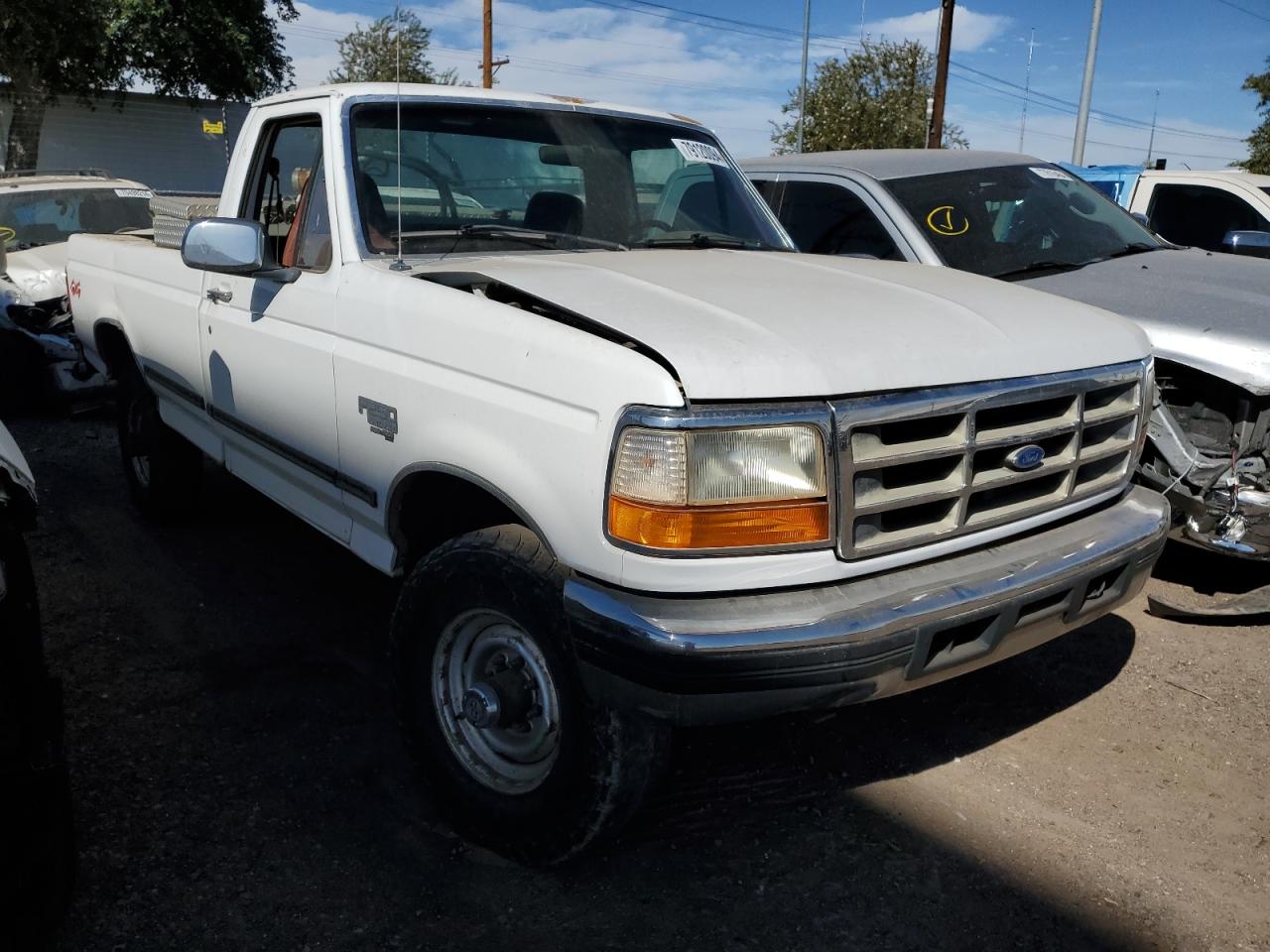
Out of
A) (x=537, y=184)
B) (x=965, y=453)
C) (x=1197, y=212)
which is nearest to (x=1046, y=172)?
(x=537, y=184)

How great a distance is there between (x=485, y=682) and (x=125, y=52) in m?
24.0

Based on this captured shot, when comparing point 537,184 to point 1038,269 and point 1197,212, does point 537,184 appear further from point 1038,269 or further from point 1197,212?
point 1197,212

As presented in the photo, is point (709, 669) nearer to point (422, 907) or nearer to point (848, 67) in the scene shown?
point (422, 907)

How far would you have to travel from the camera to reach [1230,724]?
364 centimetres

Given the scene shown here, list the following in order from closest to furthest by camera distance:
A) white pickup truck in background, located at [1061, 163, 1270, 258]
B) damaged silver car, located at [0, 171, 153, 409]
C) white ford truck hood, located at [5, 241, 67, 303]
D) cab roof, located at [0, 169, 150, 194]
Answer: damaged silver car, located at [0, 171, 153, 409] < white pickup truck in background, located at [1061, 163, 1270, 258] < white ford truck hood, located at [5, 241, 67, 303] < cab roof, located at [0, 169, 150, 194]

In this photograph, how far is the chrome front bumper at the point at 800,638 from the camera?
7.14 feet

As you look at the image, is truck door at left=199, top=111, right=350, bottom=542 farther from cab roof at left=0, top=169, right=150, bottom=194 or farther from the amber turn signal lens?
cab roof at left=0, top=169, right=150, bottom=194

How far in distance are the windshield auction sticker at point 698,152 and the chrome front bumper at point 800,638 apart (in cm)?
218

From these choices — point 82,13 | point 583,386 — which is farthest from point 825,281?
point 82,13

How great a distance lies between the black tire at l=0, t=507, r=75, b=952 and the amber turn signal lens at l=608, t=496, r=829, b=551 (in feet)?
4.20

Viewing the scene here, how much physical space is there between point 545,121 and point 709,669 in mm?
2415

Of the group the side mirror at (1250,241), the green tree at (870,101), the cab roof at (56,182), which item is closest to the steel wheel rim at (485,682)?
the side mirror at (1250,241)

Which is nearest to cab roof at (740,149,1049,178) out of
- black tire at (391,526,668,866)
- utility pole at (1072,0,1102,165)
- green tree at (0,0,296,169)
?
black tire at (391,526,668,866)

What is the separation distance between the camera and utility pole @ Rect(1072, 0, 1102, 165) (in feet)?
57.7
